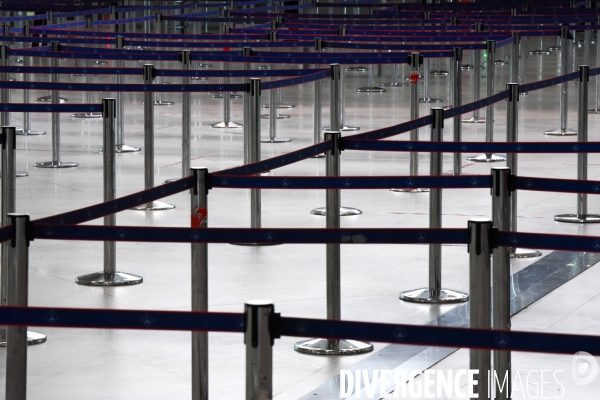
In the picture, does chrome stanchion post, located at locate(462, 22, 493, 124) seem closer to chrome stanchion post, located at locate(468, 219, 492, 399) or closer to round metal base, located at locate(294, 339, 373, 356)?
round metal base, located at locate(294, 339, 373, 356)

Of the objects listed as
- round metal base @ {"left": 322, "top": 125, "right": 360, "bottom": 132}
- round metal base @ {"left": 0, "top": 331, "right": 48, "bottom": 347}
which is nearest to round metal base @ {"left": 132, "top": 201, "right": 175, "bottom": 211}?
round metal base @ {"left": 0, "top": 331, "right": 48, "bottom": 347}

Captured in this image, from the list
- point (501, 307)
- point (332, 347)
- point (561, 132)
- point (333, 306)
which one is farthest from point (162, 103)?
point (501, 307)

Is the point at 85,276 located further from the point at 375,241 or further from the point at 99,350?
the point at 375,241

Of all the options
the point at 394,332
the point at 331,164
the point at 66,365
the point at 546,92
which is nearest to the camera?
the point at 394,332

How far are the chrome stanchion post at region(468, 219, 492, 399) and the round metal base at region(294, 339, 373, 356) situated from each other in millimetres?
1934

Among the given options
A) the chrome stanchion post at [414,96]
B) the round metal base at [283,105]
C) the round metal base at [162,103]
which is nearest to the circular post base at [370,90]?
the round metal base at [283,105]

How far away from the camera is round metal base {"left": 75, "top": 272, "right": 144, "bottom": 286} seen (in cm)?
765

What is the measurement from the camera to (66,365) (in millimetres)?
5957

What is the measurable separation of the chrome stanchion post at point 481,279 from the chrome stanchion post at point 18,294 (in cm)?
152

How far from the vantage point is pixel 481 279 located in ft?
13.6

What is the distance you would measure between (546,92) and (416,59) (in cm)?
927

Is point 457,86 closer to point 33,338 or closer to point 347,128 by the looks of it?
point 347,128

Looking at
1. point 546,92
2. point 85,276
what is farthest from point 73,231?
point 546,92

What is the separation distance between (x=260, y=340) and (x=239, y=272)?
4609 mm
